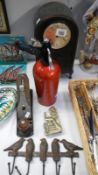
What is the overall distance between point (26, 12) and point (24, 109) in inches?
14.8

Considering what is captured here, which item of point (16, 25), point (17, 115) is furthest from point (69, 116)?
point (16, 25)

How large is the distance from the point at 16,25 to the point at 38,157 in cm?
53

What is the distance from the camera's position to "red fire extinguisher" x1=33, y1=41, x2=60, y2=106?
2.27ft

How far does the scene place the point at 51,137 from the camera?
0.69 m

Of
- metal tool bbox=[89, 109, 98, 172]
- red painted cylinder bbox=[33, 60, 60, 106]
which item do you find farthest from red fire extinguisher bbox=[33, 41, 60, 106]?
metal tool bbox=[89, 109, 98, 172]

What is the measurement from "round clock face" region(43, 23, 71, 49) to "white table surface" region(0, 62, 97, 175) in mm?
180

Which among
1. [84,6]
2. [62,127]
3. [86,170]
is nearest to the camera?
[86,170]

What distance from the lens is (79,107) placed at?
75 centimetres

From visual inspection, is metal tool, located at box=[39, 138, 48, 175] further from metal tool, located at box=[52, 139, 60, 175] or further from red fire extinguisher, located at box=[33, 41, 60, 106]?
red fire extinguisher, located at box=[33, 41, 60, 106]

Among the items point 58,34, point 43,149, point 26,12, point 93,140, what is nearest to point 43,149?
point 43,149

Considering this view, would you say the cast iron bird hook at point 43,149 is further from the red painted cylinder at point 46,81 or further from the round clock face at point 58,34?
the round clock face at point 58,34

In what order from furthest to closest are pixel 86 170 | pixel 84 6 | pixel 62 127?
1. pixel 84 6
2. pixel 62 127
3. pixel 86 170

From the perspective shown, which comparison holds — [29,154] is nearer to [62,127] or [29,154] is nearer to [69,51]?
[62,127]

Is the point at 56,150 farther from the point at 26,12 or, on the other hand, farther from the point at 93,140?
the point at 26,12
